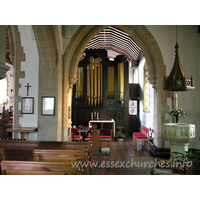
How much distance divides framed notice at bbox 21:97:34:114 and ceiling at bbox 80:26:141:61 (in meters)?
5.09

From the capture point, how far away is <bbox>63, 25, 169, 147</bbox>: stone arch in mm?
5395

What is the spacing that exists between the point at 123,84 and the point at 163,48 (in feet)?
13.1

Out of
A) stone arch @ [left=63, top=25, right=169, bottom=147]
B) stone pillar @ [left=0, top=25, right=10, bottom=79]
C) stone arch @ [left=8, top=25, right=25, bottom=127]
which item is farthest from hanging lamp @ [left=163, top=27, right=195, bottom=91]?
stone arch @ [left=8, top=25, right=25, bottom=127]

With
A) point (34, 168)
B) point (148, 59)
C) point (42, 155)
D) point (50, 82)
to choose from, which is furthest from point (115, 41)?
point (34, 168)

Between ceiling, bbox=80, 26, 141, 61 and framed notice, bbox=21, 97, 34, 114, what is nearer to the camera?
framed notice, bbox=21, 97, 34, 114

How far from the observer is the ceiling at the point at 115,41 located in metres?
8.73

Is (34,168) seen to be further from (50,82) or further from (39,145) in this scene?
(50,82)

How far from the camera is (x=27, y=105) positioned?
5062mm

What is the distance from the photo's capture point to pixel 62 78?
537 cm

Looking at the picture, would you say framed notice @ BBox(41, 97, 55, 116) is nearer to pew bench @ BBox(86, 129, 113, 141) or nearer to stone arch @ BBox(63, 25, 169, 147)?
stone arch @ BBox(63, 25, 169, 147)

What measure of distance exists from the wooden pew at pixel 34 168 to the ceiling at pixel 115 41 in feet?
23.9

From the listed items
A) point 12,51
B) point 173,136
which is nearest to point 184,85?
point 173,136

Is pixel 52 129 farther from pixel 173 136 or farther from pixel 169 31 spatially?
pixel 169 31

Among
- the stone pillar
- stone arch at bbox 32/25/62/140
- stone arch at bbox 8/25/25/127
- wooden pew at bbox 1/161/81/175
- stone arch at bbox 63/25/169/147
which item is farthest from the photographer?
stone arch at bbox 63/25/169/147
